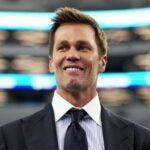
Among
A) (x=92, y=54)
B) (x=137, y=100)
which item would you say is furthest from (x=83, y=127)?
(x=137, y=100)

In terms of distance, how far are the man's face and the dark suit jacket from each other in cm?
20

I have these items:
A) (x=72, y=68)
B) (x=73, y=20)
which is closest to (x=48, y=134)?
(x=72, y=68)

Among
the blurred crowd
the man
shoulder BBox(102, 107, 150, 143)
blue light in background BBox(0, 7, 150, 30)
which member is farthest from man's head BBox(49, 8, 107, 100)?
blue light in background BBox(0, 7, 150, 30)

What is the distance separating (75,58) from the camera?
2801 millimetres

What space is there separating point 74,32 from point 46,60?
1306 centimetres

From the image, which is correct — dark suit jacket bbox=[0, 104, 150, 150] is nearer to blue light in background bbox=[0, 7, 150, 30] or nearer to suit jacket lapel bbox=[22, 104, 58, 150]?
suit jacket lapel bbox=[22, 104, 58, 150]

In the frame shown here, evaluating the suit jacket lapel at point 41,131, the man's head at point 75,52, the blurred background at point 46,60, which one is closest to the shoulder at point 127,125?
the man's head at point 75,52

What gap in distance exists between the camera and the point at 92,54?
2887 mm

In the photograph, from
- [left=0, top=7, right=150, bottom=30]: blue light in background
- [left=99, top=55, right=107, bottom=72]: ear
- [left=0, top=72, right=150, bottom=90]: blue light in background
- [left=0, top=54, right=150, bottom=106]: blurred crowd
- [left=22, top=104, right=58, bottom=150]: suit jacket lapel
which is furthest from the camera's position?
[left=0, top=7, right=150, bottom=30]: blue light in background

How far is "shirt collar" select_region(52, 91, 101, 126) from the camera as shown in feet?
9.45

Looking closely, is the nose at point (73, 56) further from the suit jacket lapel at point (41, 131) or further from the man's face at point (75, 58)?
the suit jacket lapel at point (41, 131)

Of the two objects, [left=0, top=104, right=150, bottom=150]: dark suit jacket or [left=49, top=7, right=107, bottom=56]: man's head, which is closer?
[left=0, top=104, right=150, bottom=150]: dark suit jacket

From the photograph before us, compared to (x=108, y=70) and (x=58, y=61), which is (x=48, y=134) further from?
(x=108, y=70)

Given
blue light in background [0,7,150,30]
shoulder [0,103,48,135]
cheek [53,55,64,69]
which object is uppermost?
cheek [53,55,64,69]
